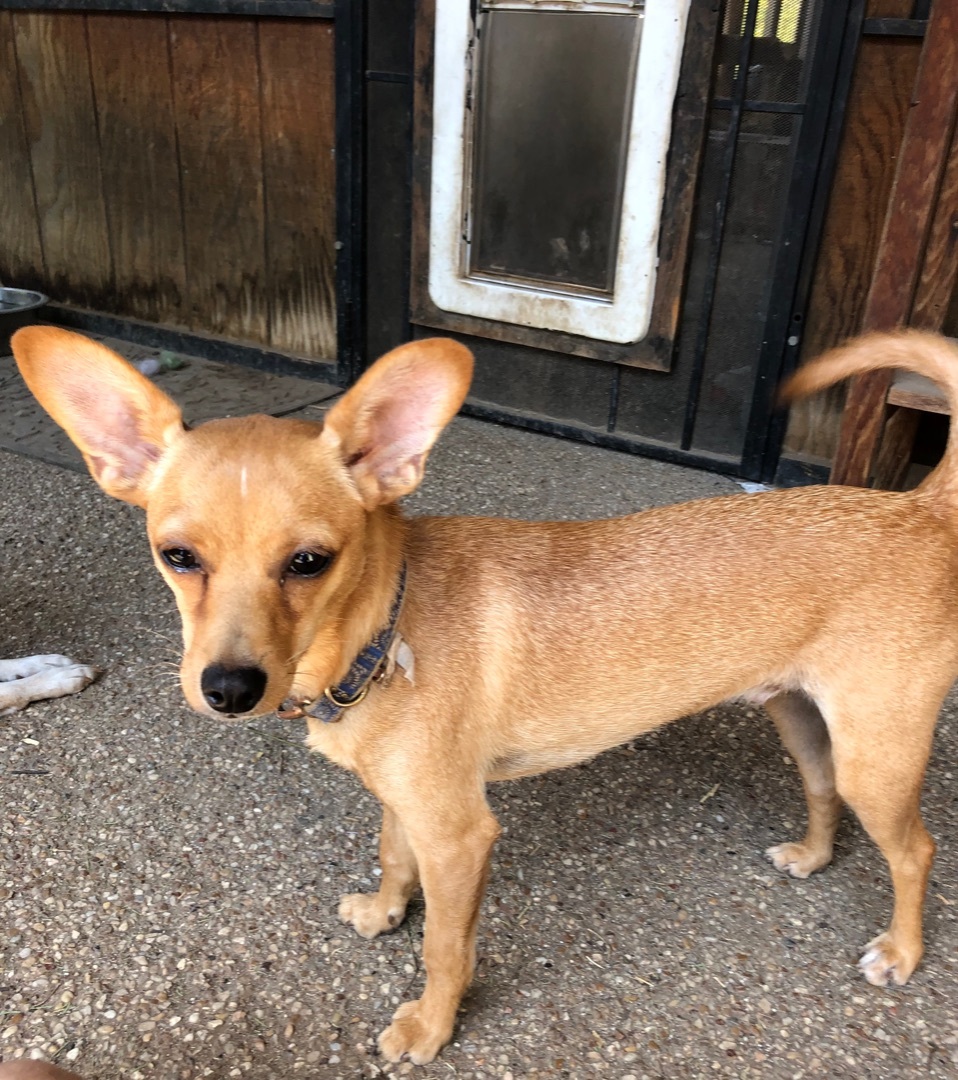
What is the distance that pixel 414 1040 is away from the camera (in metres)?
1.99

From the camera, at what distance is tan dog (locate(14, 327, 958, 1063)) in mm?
1650

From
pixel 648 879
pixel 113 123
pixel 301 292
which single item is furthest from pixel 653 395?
pixel 113 123

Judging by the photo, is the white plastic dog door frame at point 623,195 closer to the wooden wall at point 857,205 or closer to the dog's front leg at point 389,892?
the wooden wall at point 857,205

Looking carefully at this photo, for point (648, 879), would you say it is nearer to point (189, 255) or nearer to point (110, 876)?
point (110, 876)

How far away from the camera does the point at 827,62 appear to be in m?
3.84

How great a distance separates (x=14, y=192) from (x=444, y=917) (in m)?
6.51

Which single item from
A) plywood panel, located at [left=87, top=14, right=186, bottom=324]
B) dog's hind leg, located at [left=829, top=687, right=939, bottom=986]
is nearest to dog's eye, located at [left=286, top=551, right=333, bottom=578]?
dog's hind leg, located at [left=829, top=687, right=939, bottom=986]

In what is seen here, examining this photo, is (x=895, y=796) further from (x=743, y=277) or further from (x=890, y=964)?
(x=743, y=277)

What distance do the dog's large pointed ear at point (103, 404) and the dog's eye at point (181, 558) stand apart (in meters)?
0.23

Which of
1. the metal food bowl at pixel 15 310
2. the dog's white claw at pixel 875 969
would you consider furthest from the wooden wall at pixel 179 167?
the dog's white claw at pixel 875 969

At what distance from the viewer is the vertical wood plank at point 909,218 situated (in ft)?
9.14

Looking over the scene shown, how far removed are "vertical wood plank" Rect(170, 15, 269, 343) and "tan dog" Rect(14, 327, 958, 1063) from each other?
4.24 metres

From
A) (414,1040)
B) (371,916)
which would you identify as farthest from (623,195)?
(414,1040)

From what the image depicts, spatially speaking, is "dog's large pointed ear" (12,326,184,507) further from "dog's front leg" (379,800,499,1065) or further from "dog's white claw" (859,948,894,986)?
"dog's white claw" (859,948,894,986)
